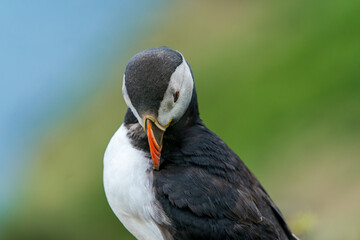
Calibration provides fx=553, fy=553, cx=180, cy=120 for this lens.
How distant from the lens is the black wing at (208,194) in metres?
3.10

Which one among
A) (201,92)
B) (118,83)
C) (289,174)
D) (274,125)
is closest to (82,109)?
(118,83)

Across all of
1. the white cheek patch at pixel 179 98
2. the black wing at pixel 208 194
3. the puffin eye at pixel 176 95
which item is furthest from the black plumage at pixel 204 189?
the puffin eye at pixel 176 95

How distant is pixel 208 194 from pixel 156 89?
703 millimetres

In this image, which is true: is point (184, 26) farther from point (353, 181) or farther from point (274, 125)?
point (353, 181)

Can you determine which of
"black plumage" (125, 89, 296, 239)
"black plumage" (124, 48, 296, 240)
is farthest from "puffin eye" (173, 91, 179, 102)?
"black plumage" (125, 89, 296, 239)

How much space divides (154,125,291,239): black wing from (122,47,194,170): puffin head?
0.68 ft

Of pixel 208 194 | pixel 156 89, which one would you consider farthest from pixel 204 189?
pixel 156 89

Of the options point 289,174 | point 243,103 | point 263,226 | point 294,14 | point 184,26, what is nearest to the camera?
point 263,226

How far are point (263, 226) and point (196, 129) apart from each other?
0.70m

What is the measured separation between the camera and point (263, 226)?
3.23 metres

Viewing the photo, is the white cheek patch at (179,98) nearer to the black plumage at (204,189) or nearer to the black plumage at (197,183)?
the black plumage at (197,183)

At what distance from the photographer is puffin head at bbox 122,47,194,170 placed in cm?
289

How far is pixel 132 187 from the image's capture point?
3.23 metres

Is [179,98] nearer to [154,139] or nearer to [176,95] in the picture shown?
[176,95]
